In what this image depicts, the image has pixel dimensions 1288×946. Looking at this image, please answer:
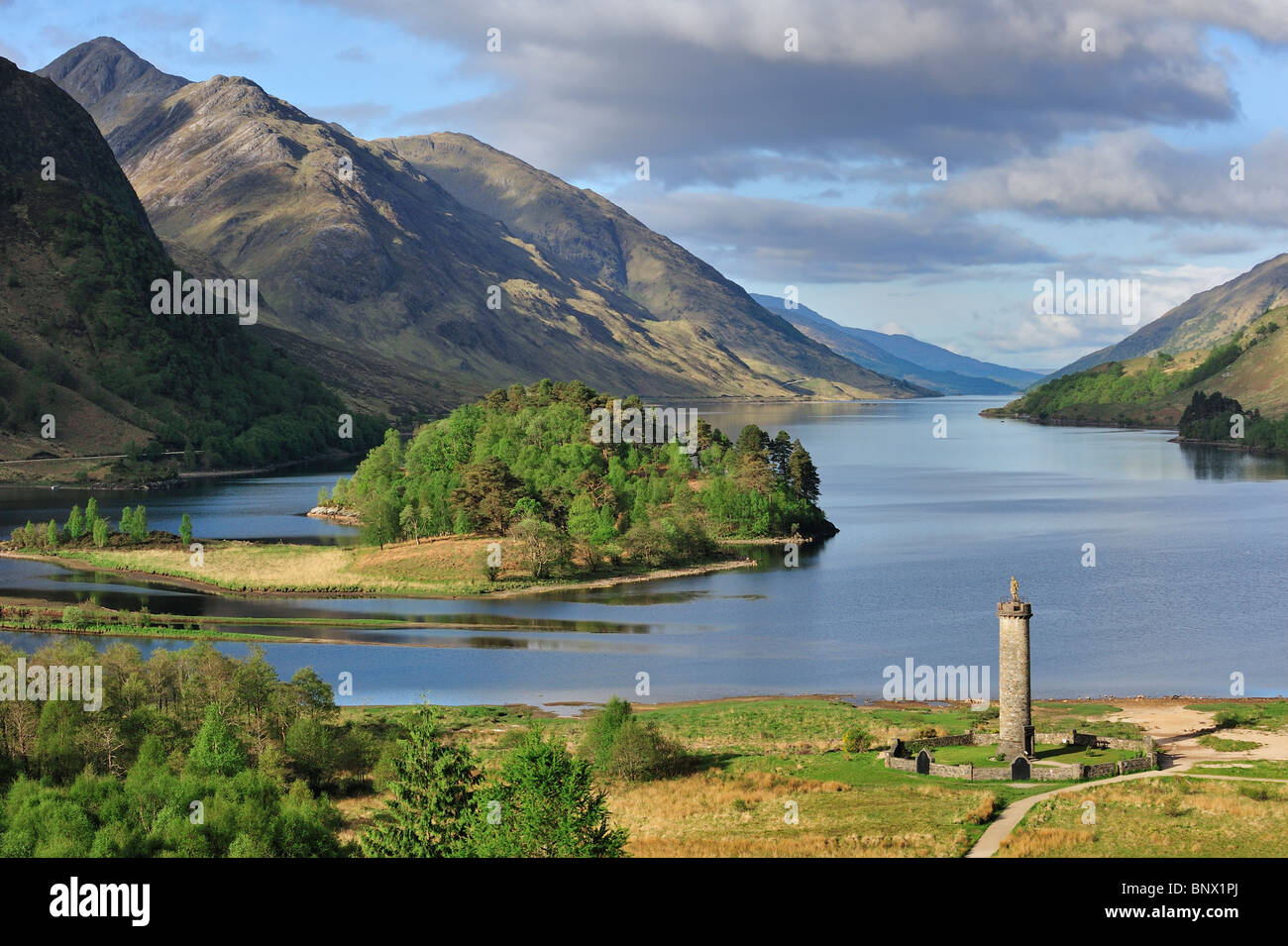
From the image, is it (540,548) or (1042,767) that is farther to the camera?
(540,548)

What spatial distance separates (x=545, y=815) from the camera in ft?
126

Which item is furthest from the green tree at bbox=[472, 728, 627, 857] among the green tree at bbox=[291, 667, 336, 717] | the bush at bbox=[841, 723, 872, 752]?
the green tree at bbox=[291, 667, 336, 717]

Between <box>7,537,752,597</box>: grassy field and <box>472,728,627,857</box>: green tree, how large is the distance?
2963 inches

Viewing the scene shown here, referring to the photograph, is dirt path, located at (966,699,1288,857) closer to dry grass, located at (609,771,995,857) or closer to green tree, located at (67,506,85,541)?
dry grass, located at (609,771,995,857)

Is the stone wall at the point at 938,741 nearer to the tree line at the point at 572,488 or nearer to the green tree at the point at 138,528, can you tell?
the tree line at the point at 572,488

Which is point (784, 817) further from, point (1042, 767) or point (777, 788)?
point (1042, 767)

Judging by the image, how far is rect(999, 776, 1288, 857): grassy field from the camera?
40.7m

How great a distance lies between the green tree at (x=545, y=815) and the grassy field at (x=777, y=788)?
14.3ft

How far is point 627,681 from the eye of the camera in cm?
7975

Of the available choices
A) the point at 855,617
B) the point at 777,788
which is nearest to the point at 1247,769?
the point at 777,788

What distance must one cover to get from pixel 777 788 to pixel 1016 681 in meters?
10.9
